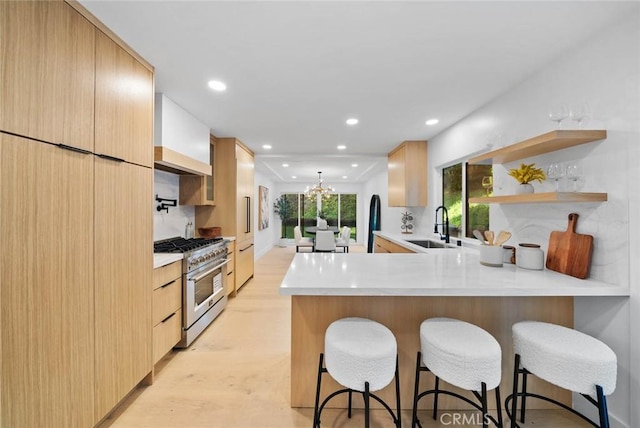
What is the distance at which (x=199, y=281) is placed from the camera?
273 cm

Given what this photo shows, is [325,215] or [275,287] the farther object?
[325,215]

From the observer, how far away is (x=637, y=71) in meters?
1.42

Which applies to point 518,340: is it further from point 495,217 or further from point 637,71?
point 637,71

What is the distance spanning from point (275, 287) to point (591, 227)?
3977mm

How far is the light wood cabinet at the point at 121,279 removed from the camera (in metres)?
1.55

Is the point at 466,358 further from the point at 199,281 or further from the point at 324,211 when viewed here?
the point at 324,211

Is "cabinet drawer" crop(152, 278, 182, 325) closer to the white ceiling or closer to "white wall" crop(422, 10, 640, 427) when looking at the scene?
the white ceiling

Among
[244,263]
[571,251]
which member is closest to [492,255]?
[571,251]

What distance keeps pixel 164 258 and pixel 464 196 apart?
3.43 metres

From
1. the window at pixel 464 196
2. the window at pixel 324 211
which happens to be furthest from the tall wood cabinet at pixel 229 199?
the window at pixel 324 211

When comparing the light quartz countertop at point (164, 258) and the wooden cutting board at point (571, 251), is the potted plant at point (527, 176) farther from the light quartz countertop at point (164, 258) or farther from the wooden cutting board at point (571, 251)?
the light quartz countertop at point (164, 258)

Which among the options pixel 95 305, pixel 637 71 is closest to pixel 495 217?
pixel 637 71

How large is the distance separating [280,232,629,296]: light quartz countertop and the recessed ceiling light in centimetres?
167

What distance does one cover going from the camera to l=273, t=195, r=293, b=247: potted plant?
9727 millimetres
